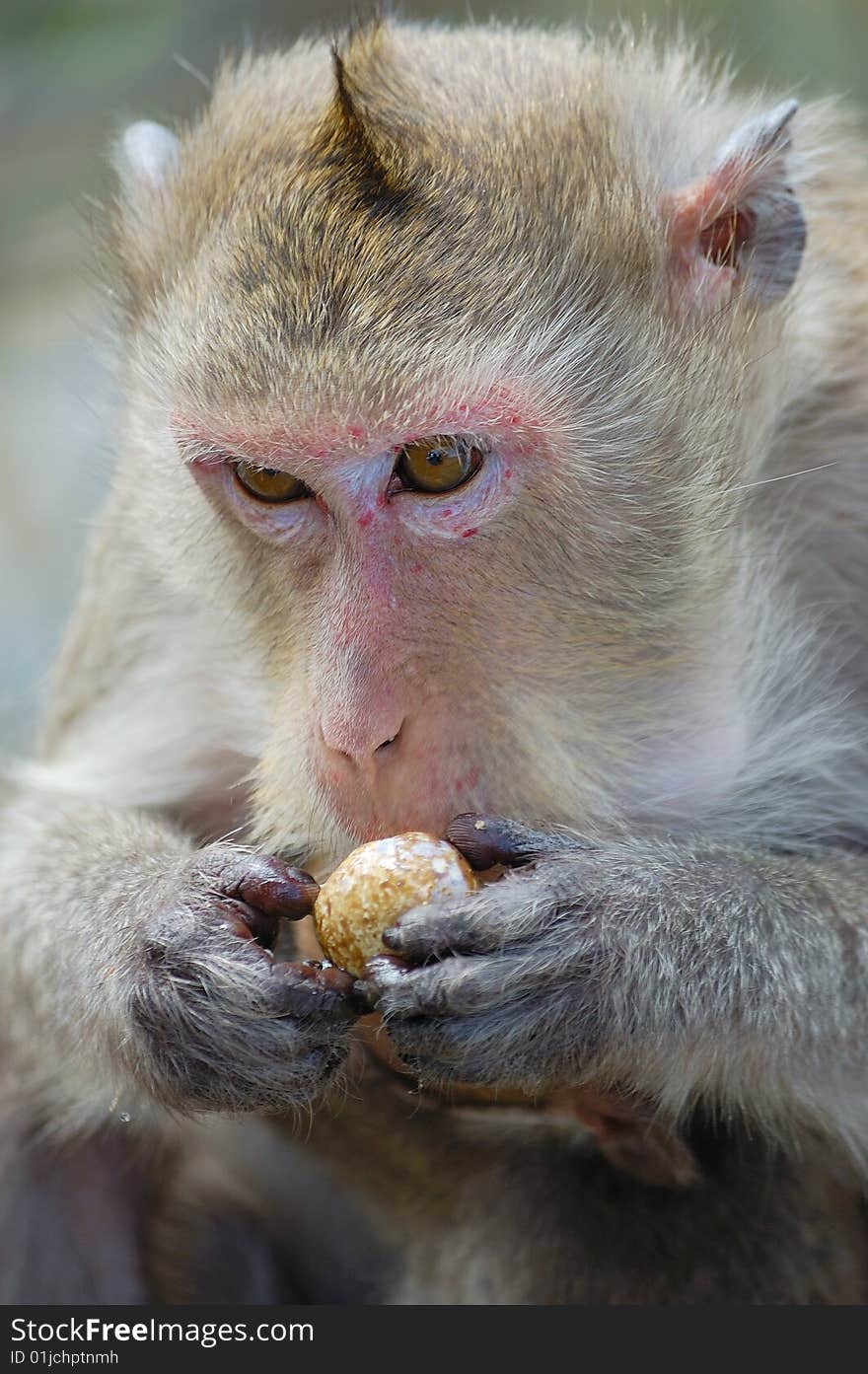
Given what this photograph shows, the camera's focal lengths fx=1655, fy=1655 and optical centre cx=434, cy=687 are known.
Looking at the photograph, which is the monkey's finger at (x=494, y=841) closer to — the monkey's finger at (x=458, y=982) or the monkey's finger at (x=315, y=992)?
the monkey's finger at (x=458, y=982)

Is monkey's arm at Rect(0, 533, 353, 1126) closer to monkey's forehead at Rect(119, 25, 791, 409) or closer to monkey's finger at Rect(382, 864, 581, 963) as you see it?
monkey's finger at Rect(382, 864, 581, 963)

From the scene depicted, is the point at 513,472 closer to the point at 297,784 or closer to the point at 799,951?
the point at 297,784

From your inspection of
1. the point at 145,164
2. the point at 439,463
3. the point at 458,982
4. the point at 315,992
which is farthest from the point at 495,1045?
the point at 145,164

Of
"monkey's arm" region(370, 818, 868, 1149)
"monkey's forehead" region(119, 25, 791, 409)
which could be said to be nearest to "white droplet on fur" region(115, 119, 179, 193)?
"monkey's forehead" region(119, 25, 791, 409)

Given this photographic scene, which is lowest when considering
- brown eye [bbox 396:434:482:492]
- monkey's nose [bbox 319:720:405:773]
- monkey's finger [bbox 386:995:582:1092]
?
monkey's finger [bbox 386:995:582:1092]

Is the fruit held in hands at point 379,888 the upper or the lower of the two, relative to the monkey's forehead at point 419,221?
lower

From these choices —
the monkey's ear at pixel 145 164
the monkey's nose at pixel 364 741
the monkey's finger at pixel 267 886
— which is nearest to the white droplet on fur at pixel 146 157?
the monkey's ear at pixel 145 164
